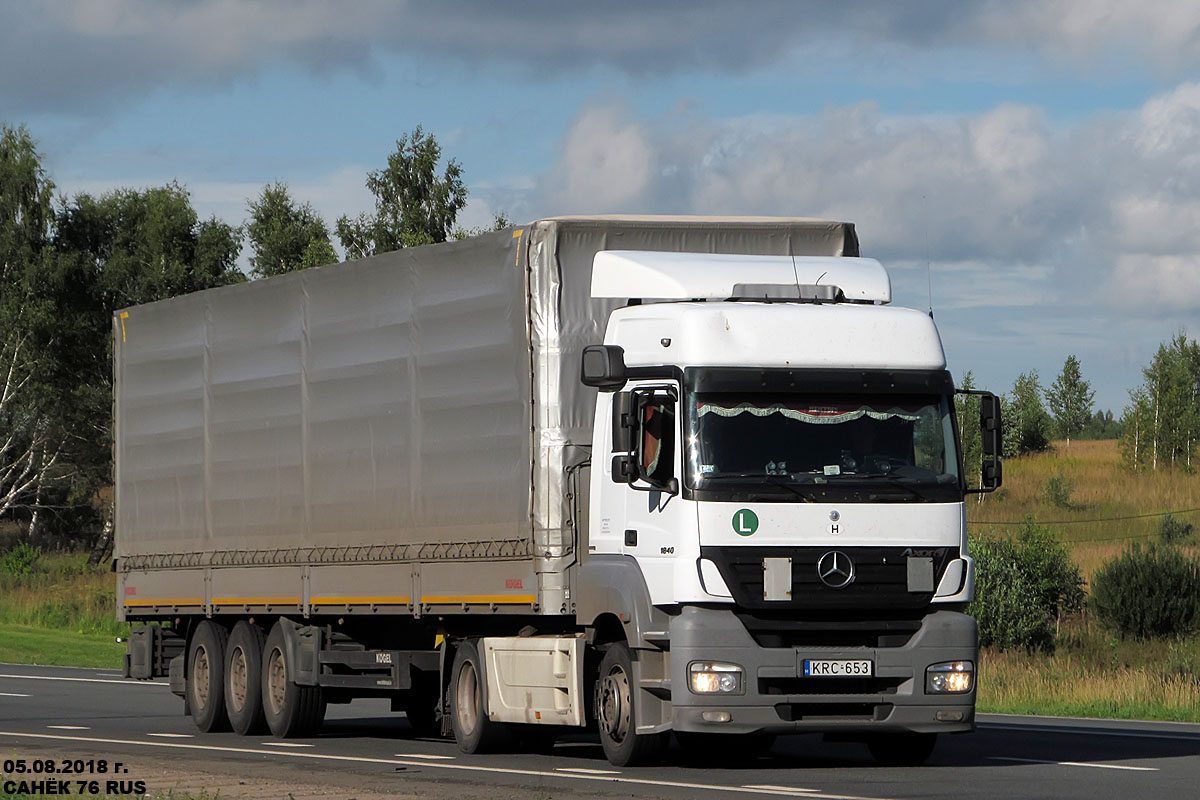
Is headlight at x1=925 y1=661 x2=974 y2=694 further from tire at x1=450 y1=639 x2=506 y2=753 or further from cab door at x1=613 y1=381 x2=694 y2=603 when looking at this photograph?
tire at x1=450 y1=639 x2=506 y2=753

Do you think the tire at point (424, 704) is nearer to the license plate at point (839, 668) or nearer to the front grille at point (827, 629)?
the front grille at point (827, 629)

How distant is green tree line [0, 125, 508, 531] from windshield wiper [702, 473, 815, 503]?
4511 cm

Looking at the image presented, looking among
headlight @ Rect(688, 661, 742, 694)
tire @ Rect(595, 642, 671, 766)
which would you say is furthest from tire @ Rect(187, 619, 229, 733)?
headlight @ Rect(688, 661, 742, 694)

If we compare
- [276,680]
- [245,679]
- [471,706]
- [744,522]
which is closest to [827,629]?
[744,522]

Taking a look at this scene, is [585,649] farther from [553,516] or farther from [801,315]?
[801,315]

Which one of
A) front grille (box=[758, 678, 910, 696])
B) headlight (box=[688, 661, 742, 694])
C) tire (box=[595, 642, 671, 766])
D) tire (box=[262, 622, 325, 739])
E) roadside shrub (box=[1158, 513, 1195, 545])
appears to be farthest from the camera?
roadside shrub (box=[1158, 513, 1195, 545])

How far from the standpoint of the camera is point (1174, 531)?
6988 cm

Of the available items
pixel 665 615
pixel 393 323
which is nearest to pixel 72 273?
pixel 393 323

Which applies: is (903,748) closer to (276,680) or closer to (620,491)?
(620,491)

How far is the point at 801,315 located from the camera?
565 inches

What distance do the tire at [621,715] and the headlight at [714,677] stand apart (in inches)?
28.4

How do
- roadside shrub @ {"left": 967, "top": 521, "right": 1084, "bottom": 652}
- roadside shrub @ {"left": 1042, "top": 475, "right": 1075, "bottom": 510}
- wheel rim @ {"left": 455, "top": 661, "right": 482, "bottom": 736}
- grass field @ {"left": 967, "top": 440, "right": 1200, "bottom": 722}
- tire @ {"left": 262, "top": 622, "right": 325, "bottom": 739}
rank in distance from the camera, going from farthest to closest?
roadside shrub @ {"left": 1042, "top": 475, "right": 1075, "bottom": 510}
roadside shrub @ {"left": 967, "top": 521, "right": 1084, "bottom": 652}
grass field @ {"left": 967, "top": 440, "right": 1200, "bottom": 722}
tire @ {"left": 262, "top": 622, "right": 325, "bottom": 739}
wheel rim @ {"left": 455, "top": 661, "right": 482, "bottom": 736}

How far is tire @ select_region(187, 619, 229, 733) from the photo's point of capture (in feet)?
65.9

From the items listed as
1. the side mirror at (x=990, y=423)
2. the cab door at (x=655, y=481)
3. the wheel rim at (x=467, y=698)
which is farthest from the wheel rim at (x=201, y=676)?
the side mirror at (x=990, y=423)
